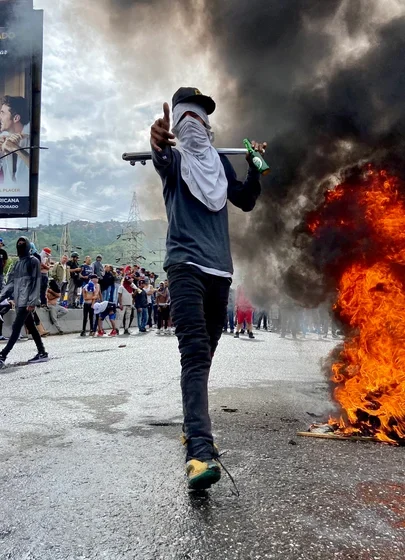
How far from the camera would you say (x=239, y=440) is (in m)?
3.26

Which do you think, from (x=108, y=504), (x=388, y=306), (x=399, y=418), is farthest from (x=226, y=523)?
(x=388, y=306)

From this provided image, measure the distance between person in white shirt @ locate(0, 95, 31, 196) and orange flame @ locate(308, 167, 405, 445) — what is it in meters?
23.5

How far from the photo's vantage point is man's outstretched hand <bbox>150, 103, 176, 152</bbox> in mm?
2727

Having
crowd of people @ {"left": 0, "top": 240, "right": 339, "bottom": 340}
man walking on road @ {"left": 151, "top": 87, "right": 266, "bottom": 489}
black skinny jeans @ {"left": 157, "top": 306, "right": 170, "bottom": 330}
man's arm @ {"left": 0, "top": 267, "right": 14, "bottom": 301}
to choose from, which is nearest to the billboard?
crowd of people @ {"left": 0, "top": 240, "right": 339, "bottom": 340}

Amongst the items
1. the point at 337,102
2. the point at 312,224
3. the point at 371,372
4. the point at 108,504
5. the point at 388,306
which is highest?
the point at 337,102

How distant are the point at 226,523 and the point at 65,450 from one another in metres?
1.40

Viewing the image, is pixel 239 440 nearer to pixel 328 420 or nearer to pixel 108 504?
pixel 328 420

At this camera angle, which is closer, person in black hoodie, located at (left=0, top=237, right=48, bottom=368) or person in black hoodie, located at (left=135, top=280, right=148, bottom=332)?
person in black hoodie, located at (left=0, top=237, right=48, bottom=368)

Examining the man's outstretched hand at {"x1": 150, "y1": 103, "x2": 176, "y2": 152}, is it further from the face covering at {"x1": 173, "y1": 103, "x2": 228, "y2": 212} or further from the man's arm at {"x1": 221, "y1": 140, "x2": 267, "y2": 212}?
the man's arm at {"x1": 221, "y1": 140, "x2": 267, "y2": 212}

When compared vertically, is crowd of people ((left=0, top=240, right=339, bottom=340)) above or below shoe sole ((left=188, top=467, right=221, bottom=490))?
above

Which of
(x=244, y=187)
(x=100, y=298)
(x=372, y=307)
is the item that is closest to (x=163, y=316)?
(x=100, y=298)

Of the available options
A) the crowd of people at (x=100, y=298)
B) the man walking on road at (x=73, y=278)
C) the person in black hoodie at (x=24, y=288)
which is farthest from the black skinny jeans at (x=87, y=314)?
the person in black hoodie at (x=24, y=288)

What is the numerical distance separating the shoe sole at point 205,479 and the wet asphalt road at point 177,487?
0.06 meters

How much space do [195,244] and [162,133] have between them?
0.62 meters
